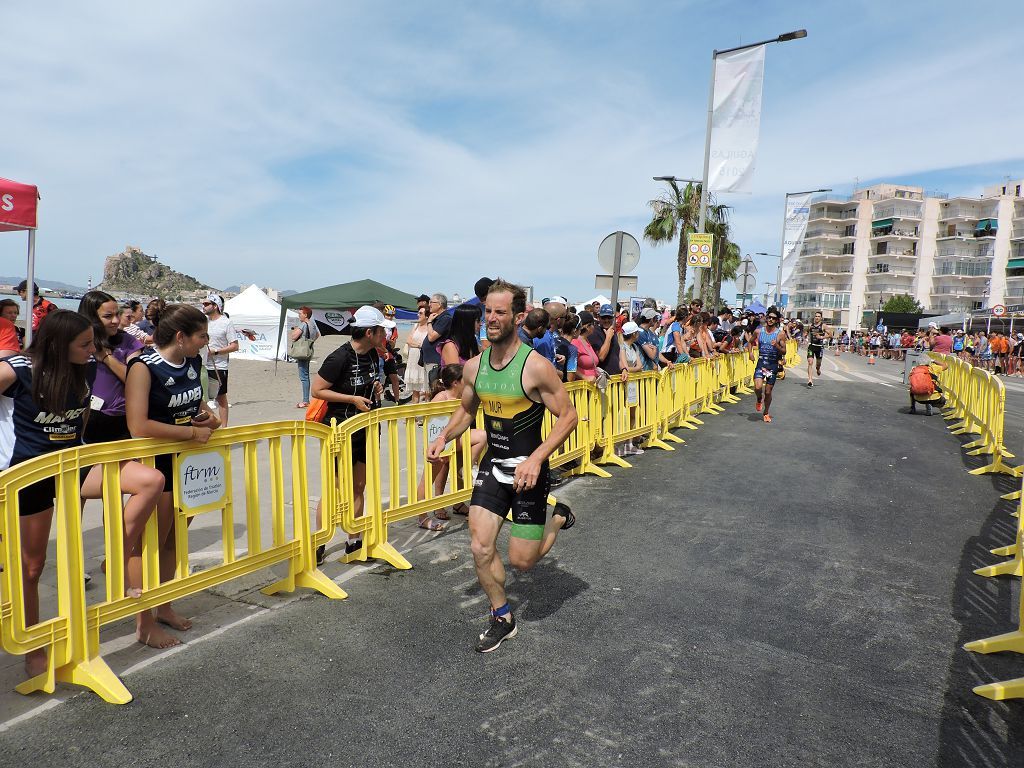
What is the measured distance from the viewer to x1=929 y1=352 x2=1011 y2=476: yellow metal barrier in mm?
8586

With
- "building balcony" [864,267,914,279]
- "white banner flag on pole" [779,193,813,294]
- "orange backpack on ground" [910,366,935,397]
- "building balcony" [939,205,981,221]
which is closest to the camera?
"orange backpack on ground" [910,366,935,397]

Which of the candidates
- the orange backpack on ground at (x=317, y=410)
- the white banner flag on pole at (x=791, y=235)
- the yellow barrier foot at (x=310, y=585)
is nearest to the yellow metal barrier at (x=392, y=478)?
the yellow barrier foot at (x=310, y=585)

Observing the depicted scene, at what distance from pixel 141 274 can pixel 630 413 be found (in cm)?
18196

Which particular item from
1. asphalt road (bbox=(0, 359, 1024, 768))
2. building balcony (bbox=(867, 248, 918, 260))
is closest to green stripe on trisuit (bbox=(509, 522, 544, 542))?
asphalt road (bbox=(0, 359, 1024, 768))

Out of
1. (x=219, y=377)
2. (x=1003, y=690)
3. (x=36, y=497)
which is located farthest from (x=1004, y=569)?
(x=219, y=377)

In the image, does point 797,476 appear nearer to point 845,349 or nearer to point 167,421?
point 167,421

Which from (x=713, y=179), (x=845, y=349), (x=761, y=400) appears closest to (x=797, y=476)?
(x=761, y=400)

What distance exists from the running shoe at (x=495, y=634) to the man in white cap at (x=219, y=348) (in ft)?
20.7

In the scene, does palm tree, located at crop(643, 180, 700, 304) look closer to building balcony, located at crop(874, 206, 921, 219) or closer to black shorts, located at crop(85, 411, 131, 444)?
black shorts, located at crop(85, 411, 131, 444)

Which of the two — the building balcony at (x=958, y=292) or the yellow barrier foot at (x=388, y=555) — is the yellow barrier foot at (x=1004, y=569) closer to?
the yellow barrier foot at (x=388, y=555)

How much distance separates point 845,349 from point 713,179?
51049 mm

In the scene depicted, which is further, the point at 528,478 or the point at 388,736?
the point at 528,478

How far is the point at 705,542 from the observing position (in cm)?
561

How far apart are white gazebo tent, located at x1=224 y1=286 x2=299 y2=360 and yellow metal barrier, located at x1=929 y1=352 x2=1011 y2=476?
18070mm
